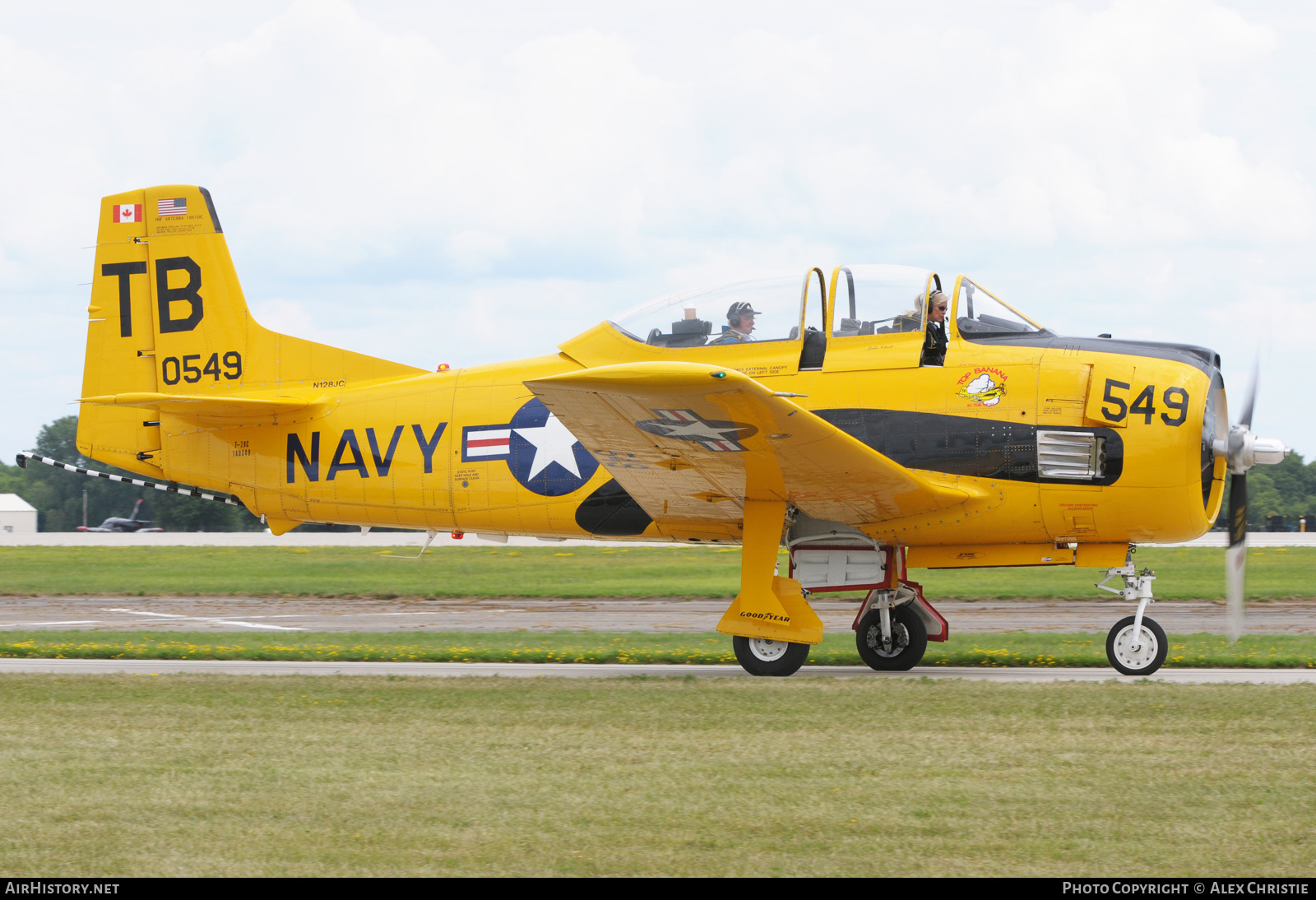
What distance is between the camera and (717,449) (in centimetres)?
987

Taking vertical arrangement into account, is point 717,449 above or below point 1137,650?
above

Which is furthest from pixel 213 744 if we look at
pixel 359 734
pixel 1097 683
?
pixel 1097 683

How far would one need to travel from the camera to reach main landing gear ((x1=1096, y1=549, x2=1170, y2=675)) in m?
10.6

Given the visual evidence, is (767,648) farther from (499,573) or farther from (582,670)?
(499,573)

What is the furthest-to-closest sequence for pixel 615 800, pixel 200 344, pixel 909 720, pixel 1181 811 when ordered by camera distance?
pixel 200 344 → pixel 909 720 → pixel 615 800 → pixel 1181 811

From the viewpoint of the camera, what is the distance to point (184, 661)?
13.5 m

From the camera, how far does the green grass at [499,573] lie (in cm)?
2473

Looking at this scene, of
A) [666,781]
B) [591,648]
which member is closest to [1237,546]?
[666,781]

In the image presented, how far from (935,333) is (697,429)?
2.50 metres

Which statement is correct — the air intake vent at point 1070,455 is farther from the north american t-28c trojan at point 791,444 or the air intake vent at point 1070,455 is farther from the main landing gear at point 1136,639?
the main landing gear at point 1136,639

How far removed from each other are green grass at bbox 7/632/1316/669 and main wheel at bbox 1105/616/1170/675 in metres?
1.80

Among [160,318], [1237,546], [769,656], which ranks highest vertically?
[160,318]
